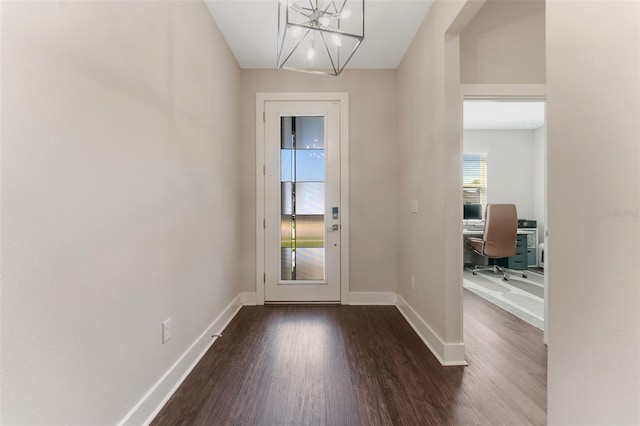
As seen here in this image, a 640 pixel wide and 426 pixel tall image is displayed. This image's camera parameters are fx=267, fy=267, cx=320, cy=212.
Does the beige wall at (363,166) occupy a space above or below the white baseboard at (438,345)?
above

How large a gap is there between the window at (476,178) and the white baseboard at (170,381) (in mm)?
5171

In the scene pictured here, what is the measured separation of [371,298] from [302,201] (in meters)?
1.37

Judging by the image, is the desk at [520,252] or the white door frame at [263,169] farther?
the desk at [520,252]

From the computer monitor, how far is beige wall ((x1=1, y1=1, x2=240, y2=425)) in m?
5.06

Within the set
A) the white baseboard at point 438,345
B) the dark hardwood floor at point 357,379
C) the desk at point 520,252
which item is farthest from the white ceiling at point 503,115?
the white baseboard at point 438,345

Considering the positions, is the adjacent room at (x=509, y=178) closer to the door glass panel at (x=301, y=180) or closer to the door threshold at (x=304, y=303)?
the door threshold at (x=304, y=303)

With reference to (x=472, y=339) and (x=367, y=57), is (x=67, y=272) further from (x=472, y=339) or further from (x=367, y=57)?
(x=367, y=57)

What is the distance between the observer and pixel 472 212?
207 inches

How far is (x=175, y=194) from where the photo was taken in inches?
65.3

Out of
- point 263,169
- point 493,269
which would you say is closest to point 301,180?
point 263,169

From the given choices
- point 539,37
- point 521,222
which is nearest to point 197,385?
point 539,37

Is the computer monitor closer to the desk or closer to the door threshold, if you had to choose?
the desk

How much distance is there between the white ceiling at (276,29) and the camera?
213 centimetres

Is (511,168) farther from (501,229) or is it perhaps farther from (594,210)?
(594,210)
